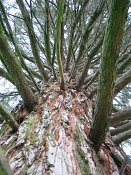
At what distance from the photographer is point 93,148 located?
4.25 feet

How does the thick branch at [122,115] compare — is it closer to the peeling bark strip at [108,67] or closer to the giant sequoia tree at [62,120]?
the giant sequoia tree at [62,120]

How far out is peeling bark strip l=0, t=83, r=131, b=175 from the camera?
107 cm

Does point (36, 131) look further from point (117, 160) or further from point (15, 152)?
point (117, 160)

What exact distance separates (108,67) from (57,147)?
1.61ft

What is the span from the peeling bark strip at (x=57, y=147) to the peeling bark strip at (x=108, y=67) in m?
0.11

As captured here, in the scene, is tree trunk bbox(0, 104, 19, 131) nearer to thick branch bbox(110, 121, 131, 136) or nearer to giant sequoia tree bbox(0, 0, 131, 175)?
giant sequoia tree bbox(0, 0, 131, 175)

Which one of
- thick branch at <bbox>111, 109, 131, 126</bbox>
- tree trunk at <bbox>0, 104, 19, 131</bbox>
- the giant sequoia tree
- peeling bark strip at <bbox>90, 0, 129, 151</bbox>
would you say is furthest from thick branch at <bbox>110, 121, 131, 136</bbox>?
tree trunk at <bbox>0, 104, 19, 131</bbox>

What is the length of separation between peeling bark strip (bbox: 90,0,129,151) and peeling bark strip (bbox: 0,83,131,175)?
111 mm

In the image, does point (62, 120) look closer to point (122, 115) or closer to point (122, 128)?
point (122, 128)

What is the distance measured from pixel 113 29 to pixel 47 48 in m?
1.01

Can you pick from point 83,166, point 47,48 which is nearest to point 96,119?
point 83,166

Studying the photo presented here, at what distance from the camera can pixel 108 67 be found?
3.17 ft

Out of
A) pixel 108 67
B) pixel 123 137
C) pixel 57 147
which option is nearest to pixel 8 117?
pixel 57 147

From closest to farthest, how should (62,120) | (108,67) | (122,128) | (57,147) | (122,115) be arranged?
1. (108,67)
2. (57,147)
3. (62,120)
4. (122,128)
5. (122,115)
